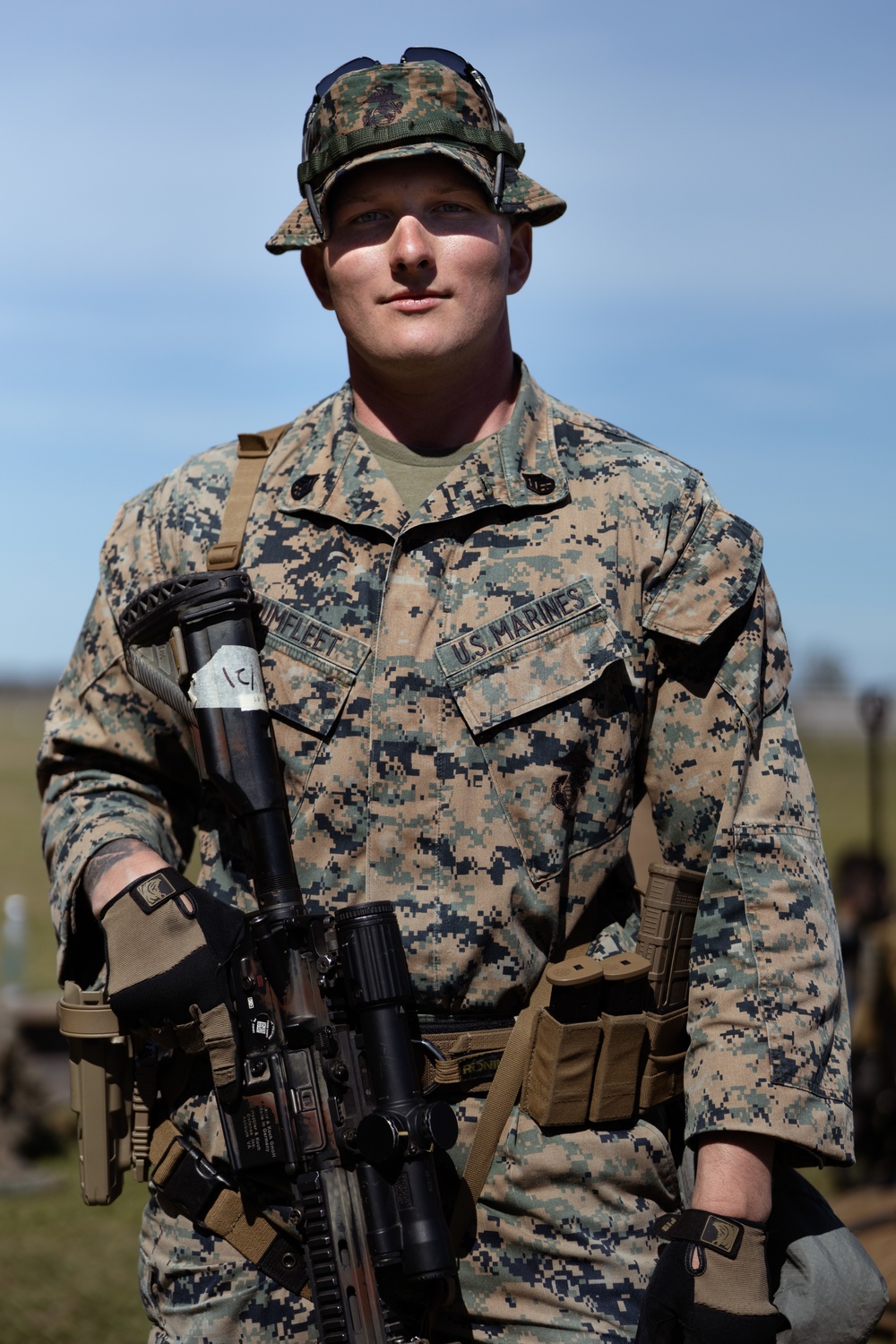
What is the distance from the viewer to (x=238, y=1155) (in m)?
2.54

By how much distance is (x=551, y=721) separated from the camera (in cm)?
264

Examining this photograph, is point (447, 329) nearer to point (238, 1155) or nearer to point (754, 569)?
point (754, 569)

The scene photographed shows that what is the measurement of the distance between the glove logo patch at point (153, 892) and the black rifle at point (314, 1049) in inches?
5.8

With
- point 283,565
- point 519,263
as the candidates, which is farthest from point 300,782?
point 519,263

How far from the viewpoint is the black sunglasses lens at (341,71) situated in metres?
2.85

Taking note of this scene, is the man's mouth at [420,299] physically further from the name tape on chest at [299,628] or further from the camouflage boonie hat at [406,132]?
the name tape on chest at [299,628]

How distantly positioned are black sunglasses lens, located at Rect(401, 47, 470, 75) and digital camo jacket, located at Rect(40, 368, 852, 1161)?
2.21 ft

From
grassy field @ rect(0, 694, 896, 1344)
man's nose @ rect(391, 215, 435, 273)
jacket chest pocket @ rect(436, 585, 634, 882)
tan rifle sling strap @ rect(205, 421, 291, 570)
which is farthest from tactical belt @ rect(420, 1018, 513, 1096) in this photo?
grassy field @ rect(0, 694, 896, 1344)

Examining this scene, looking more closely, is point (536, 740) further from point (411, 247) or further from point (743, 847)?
point (411, 247)

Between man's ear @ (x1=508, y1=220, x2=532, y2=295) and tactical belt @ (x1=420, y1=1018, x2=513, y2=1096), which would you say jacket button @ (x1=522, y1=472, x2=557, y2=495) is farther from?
tactical belt @ (x1=420, y1=1018, x2=513, y2=1096)

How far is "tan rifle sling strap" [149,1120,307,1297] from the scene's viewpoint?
2578 millimetres

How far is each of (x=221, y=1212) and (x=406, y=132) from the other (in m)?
1.91

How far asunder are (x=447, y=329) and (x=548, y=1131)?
1.40 metres

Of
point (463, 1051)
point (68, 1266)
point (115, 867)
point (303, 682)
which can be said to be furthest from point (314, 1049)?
point (68, 1266)
